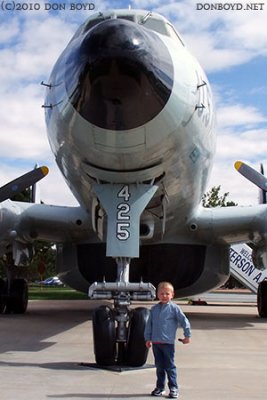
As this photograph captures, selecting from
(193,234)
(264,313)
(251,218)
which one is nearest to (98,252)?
(193,234)

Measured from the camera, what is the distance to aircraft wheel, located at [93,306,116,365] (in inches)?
288

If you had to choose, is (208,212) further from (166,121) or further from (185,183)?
(166,121)

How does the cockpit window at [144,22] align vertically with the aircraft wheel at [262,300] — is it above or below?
above

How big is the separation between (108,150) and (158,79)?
1160 millimetres

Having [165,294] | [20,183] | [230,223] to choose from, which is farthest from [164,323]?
[230,223]

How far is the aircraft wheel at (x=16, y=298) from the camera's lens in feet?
52.6

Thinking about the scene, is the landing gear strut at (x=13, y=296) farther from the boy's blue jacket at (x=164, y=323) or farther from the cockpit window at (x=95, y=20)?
the boy's blue jacket at (x=164, y=323)

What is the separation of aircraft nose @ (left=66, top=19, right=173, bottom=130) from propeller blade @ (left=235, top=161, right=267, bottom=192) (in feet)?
14.9

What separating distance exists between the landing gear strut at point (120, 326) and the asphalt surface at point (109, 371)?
0.24 m

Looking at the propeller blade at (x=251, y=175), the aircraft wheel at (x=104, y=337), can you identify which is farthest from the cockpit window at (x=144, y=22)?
the aircraft wheel at (x=104, y=337)

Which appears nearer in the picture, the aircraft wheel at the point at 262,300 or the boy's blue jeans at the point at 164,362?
the boy's blue jeans at the point at 164,362

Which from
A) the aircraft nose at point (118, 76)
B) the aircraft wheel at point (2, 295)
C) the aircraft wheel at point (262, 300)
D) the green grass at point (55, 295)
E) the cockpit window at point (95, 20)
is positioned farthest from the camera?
the green grass at point (55, 295)

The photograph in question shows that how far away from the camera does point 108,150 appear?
780 cm

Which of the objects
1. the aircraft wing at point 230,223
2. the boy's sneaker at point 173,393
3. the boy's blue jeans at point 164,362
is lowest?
the boy's sneaker at point 173,393
